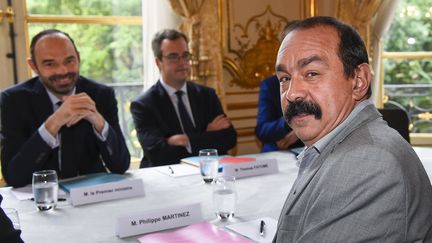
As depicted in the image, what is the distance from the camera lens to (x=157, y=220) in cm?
143

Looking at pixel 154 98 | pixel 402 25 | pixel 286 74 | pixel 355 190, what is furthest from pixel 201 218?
pixel 402 25

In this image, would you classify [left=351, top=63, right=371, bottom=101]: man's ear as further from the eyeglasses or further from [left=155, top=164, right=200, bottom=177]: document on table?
the eyeglasses

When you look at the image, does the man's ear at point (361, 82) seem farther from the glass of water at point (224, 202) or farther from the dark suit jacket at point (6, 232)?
the dark suit jacket at point (6, 232)

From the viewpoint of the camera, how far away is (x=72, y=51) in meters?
2.53

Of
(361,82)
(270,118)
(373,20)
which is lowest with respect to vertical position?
(270,118)

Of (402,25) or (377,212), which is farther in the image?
(402,25)

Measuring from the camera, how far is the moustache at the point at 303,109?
3.56 feet

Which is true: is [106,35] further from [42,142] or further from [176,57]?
[42,142]

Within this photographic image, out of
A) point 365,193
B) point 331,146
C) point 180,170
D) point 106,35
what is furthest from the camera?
point 106,35

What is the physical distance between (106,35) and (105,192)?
2388mm

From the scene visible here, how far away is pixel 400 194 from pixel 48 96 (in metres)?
2.08

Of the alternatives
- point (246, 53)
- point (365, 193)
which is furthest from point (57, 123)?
point (246, 53)

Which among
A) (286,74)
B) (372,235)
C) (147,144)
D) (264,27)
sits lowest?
(147,144)

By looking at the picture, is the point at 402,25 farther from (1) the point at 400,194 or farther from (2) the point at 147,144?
(1) the point at 400,194
